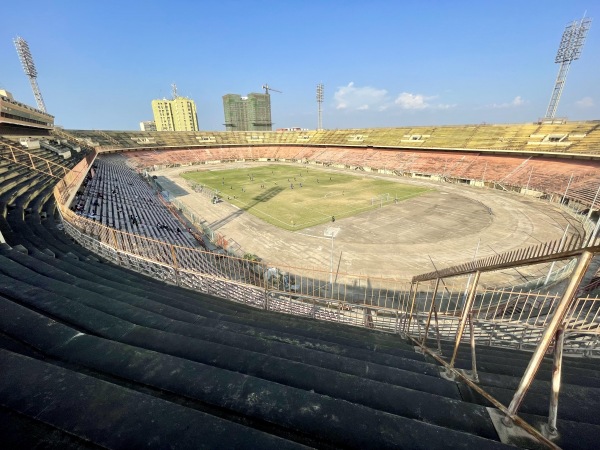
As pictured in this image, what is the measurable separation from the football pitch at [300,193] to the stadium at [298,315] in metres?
0.51

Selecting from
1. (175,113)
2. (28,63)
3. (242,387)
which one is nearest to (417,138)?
(242,387)

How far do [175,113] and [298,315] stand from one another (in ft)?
562

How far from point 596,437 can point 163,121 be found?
18156 centimetres

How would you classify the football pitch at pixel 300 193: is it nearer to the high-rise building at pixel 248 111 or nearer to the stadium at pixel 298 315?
the stadium at pixel 298 315

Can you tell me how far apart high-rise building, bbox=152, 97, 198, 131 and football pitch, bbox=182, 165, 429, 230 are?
4399 inches

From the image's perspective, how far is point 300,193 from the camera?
1646 inches

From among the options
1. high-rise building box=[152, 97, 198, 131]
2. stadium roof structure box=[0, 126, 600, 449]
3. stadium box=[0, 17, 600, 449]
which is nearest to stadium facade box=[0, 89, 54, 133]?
stadium box=[0, 17, 600, 449]

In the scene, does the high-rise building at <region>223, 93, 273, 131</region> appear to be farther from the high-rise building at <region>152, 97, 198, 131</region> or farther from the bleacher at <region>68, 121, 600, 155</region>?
the bleacher at <region>68, 121, 600, 155</region>

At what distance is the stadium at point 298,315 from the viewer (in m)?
2.06

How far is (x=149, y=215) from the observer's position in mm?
25875

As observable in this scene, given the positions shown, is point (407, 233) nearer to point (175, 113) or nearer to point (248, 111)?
point (248, 111)

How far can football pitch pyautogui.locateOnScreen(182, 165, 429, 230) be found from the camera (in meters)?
32.2

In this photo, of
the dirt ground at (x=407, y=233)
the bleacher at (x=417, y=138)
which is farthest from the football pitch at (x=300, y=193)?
the bleacher at (x=417, y=138)

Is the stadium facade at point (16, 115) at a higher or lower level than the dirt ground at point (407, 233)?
higher
